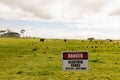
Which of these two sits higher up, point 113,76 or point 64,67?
point 64,67

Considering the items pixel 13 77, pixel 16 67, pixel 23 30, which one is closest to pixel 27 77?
pixel 13 77

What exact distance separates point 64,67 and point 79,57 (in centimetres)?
100

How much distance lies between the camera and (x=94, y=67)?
3372 centimetres

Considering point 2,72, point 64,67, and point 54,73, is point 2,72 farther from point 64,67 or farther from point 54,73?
point 64,67

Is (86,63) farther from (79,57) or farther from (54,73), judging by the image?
(54,73)

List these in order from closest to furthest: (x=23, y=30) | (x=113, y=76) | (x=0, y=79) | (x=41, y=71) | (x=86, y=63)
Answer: (x=86, y=63), (x=0, y=79), (x=113, y=76), (x=41, y=71), (x=23, y=30)

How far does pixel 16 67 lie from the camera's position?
33.3 m

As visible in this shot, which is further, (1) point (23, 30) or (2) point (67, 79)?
(1) point (23, 30)

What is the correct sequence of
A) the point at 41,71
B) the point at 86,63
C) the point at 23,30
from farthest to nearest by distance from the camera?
the point at 23,30 < the point at 41,71 < the point at 86,63

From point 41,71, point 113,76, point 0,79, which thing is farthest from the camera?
point 41,71

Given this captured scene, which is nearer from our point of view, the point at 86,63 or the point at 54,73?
the point at 86,63

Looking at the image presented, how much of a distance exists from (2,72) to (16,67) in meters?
3.58

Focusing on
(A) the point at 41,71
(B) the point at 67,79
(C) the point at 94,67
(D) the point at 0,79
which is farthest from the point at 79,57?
(C) the point at 94,67

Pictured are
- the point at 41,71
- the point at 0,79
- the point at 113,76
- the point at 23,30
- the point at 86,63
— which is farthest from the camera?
the point at 23,30
